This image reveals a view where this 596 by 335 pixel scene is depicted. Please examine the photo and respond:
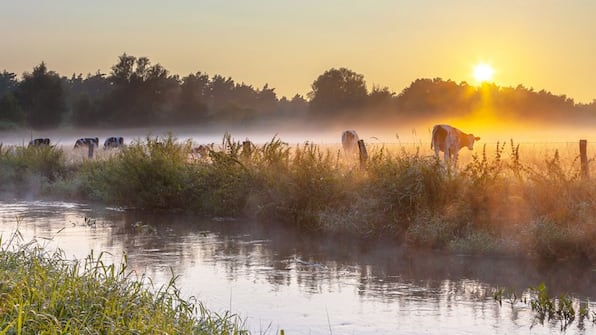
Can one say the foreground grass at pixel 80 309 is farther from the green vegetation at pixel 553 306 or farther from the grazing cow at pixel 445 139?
the grazing cow at pixel 445 139

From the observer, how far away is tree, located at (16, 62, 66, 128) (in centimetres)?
6383

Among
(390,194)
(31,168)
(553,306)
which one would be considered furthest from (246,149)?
(553,306)

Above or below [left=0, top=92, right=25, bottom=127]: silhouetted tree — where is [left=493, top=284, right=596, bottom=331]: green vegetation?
below

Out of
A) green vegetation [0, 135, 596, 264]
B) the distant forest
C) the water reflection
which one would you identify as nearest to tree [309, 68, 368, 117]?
the distant forest

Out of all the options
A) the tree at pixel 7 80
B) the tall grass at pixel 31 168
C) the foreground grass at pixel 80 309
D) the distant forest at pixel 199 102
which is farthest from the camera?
the tree at pixel 7 80

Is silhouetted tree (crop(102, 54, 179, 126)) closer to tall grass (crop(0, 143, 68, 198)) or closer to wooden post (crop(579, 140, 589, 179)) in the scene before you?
tall grass (crop(0, 143, 68, 198))

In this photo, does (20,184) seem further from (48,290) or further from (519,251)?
(48,290)

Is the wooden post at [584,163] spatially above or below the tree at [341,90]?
below

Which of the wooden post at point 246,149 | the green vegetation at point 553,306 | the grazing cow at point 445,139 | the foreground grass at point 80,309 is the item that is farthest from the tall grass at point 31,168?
the foreground grass at point 80,309

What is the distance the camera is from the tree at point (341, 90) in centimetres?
6588

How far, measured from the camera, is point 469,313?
9680mm

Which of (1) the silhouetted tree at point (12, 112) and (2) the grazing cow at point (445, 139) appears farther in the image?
(1) the silhouetted tree at point (12, 112)

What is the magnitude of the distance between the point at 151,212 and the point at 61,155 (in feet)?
28.6

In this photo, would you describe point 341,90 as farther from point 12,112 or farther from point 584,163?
point 584,163
